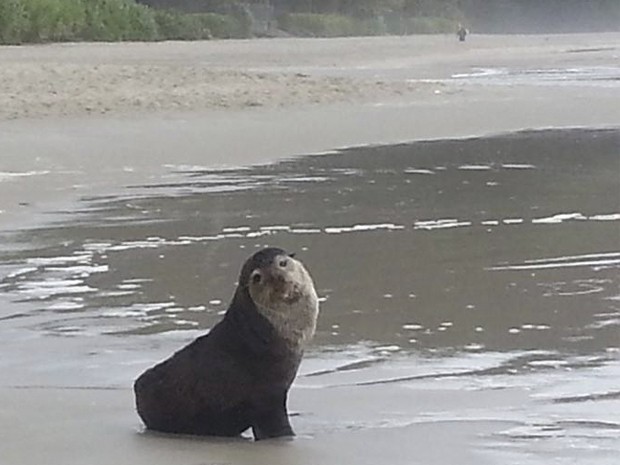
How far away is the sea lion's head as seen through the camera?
183 inches

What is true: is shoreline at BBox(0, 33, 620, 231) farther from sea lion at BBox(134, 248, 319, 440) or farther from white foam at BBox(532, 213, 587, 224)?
sea lion at BBox(134, 248, 319, 440)

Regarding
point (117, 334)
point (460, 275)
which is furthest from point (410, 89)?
point (117, 334)

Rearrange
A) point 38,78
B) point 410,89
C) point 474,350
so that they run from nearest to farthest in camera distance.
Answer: point 474,350 → point 38,78 → point 410,89

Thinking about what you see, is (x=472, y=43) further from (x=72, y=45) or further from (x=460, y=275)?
(x=460, y=275)

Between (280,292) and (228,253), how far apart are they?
3978mm

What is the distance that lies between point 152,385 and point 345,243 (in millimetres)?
4227

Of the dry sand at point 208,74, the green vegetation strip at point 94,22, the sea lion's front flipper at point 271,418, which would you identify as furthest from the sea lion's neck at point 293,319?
the green vegetation strip at point 94,22

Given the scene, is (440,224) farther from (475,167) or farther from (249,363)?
(249,363)

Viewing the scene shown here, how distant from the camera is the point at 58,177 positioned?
39.8 ft

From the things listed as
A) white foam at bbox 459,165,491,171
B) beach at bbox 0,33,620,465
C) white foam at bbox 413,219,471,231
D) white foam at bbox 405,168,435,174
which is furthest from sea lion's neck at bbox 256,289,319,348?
white foam at bbox 459,165,491,171

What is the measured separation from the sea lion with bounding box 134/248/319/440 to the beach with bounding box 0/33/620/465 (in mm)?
104

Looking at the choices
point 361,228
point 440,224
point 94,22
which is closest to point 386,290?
point 361,228

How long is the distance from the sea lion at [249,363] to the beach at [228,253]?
0.10 meters

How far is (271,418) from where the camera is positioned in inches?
185
